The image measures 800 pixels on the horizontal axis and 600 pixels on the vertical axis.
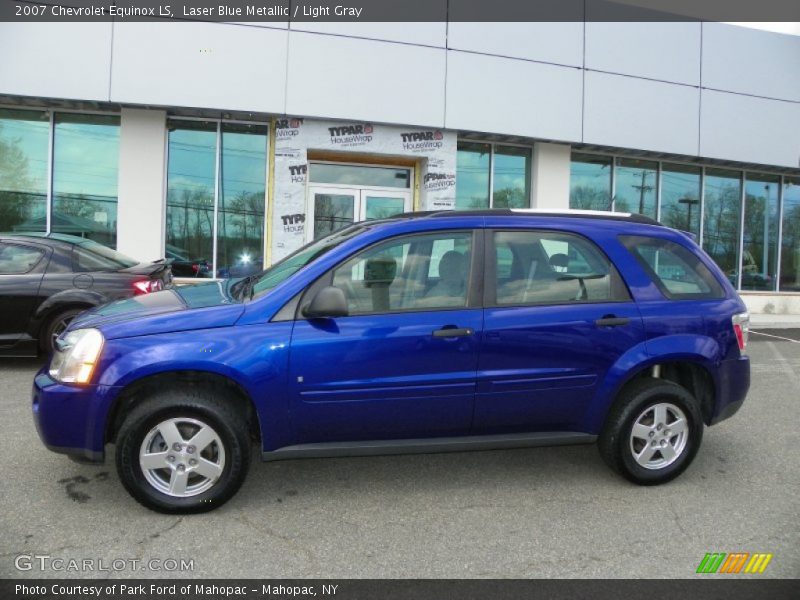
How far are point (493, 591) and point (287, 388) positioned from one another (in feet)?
4.90

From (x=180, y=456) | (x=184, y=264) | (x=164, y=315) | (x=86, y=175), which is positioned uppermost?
(x=86, y=175)

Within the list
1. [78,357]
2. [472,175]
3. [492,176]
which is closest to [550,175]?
[492,176]

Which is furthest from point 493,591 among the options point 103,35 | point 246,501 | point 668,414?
point 103,35

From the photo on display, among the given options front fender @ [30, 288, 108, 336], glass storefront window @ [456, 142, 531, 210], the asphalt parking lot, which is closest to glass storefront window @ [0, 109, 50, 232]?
front fender @ [30, 288, 108, 336]

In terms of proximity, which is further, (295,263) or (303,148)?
(303,148)

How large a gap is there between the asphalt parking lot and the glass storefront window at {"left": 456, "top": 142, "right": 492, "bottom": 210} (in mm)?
8727

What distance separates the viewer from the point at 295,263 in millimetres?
4008

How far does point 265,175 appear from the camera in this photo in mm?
11633

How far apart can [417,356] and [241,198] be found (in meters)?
8.97

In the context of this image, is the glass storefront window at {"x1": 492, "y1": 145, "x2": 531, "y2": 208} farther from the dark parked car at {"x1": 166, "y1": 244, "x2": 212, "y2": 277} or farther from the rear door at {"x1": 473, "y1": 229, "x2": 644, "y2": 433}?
the rear door at {"x1": 473, "y1": 229, "x2": 644, "y2": 433}

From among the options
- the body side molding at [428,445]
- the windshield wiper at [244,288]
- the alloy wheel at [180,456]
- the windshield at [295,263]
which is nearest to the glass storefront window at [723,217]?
the body side molding at [428,445]

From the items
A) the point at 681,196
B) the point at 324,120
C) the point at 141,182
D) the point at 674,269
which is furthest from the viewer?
the point at 681,196

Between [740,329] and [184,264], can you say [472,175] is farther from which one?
[740,329]

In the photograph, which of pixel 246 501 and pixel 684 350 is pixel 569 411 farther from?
pixel 246 501
